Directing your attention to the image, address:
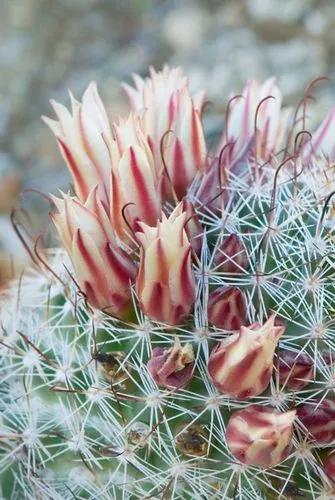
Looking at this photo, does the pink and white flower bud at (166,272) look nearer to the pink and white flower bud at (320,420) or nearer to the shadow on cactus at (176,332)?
the shadow on cactus at (176,332)

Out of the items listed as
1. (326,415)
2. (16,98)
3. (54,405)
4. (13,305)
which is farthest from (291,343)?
(16,98)

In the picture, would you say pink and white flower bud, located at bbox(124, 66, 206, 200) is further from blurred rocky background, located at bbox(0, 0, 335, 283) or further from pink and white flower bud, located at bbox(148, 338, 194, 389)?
blurred rocky background, located at bbox(0, 0, 335, 283)

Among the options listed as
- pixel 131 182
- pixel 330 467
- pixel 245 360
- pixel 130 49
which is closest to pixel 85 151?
pixel 131 182

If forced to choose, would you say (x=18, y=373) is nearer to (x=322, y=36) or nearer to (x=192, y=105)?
(x=192, y=105)

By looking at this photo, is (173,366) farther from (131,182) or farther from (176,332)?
(131,182)

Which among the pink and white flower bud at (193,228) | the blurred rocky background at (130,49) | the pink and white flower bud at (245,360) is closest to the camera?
the pink and white flower bud at (245,360)

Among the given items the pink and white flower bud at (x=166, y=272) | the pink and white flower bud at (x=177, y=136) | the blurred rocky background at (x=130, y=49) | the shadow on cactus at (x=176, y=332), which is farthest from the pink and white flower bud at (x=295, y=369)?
the blurred rocky background at (x=130, y=49)

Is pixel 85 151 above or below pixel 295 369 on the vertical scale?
above
